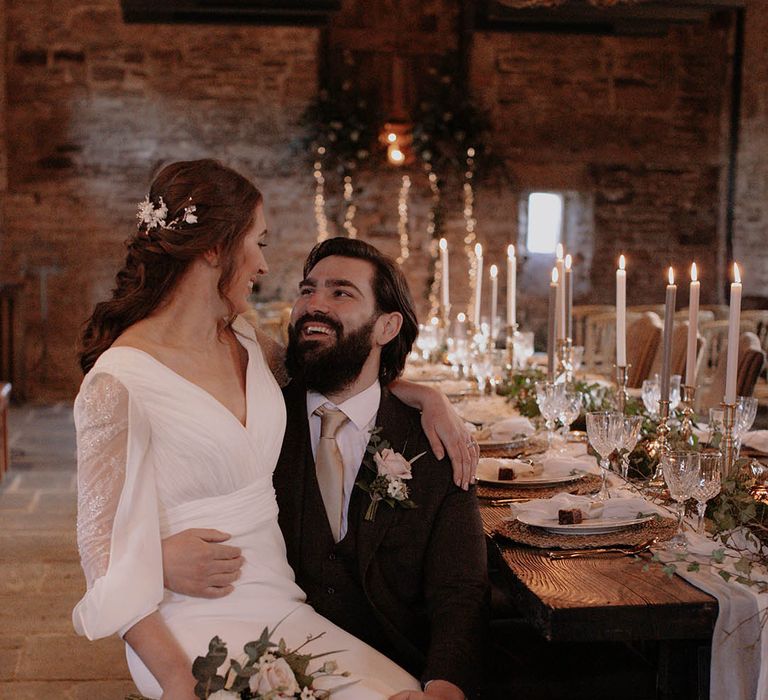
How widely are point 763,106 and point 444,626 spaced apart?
9.28m

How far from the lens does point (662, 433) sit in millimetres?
2625

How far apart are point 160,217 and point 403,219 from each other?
818cm

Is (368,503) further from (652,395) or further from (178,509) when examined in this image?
(652,395)

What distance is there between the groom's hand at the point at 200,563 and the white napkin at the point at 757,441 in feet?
6.03

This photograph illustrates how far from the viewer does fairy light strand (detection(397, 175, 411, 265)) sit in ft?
32.9

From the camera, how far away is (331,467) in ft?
7.42

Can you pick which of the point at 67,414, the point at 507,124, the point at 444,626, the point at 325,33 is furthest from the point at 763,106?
the point at 444,626

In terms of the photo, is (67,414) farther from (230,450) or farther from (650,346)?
(230,450)

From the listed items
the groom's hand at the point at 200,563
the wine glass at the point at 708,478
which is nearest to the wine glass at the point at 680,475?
the wine glass at the point at 708,478

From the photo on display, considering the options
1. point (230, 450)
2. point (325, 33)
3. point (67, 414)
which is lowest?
point (67, 414)

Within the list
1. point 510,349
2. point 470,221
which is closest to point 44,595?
point 510,349

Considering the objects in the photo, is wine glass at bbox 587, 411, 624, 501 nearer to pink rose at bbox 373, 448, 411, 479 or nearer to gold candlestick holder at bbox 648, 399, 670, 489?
gold candlestick holder at bbox 648, 399, 670, 489

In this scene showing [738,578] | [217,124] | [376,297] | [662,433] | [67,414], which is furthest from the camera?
[217,124]

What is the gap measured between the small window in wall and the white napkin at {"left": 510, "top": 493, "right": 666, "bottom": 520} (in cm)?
840
